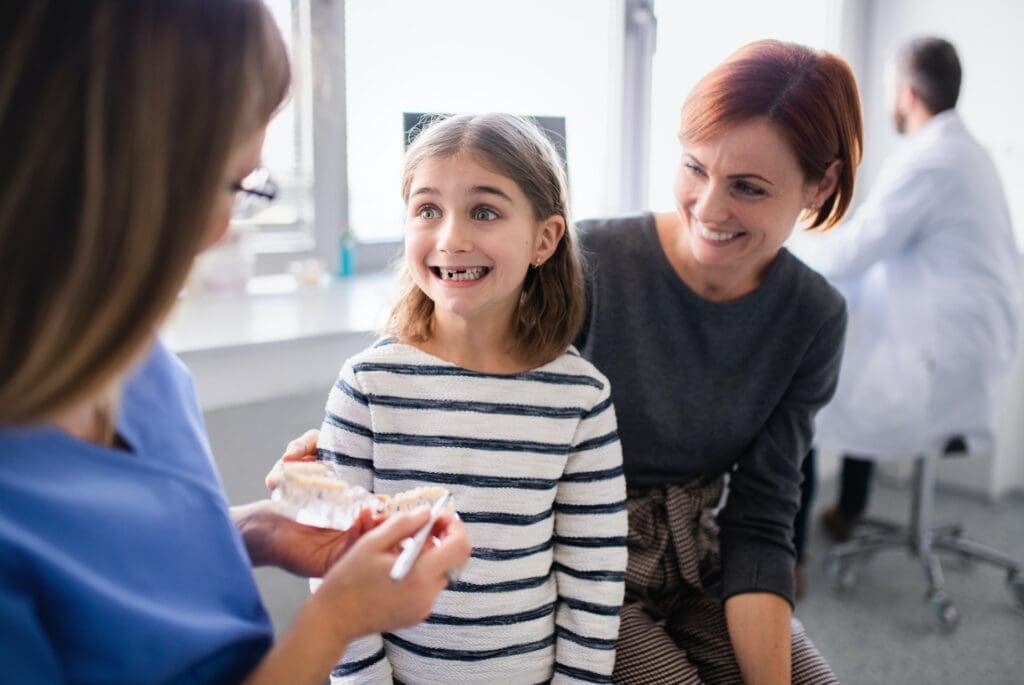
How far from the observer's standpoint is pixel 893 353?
2.36 m

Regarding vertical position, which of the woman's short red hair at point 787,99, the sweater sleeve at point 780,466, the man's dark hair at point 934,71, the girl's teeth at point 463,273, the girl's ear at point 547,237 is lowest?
the sweater sleeve at point 780,466

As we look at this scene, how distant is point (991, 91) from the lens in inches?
123

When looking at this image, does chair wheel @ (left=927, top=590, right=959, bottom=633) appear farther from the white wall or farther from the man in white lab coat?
the white wall

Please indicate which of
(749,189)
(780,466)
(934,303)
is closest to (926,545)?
(934,303)

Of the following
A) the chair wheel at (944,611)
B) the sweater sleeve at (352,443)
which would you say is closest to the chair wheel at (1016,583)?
the chair wheel at (944,611)

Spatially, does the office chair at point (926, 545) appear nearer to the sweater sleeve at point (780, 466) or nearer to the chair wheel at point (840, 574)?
the chair wheel at point (840, 574)

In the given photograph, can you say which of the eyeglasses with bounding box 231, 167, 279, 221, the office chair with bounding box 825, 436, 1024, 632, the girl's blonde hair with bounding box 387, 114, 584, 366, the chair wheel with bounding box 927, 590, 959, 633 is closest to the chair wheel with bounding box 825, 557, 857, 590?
the office chair with bounding box 825, 436, 1024, 632

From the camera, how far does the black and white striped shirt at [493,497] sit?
105 centimetres

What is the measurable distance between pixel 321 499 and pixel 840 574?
216 cm

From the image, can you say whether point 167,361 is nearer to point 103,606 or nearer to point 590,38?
point 103,606

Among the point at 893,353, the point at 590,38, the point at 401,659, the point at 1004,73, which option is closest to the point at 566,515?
the point at 401,659

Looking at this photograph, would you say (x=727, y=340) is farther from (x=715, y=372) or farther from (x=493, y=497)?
(x=493, y=497)

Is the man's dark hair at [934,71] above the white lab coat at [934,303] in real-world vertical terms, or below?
above

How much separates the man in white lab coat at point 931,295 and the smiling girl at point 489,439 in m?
1.50
